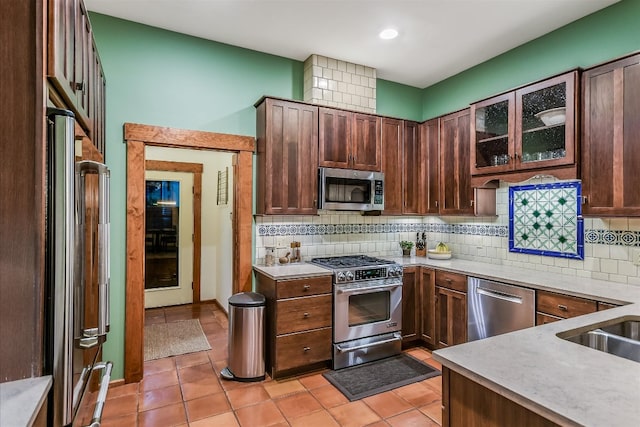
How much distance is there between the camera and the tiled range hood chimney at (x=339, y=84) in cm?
366

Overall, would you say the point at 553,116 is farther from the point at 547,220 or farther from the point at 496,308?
the point at 496,308

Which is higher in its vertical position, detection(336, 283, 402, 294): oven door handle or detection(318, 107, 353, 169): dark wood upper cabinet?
detection(318, 107, 353, 169): dark wood upper cabinet

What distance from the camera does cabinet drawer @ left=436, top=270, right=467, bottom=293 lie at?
3.28m

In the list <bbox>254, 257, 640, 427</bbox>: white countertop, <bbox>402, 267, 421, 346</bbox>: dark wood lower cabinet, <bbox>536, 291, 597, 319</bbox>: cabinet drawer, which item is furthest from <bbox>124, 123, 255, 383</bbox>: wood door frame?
<bbox>536, 291, 597, 319</bbox>: cabinet drawer

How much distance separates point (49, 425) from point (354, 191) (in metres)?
2.98

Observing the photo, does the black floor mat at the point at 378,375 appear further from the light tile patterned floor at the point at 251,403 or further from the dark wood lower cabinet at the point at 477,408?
the dark wood lower cabinet at the point at 477,408

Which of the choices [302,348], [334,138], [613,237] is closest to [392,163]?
[334,138]

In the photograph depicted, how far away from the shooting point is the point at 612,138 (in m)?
2.46

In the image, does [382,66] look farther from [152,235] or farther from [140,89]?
[152,235]

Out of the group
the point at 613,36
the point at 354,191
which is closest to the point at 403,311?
the point at 354,191

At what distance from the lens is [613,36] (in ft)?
9.05

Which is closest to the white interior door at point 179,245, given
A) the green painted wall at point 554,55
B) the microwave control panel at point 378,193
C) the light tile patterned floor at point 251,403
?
the light tile patterned floor at point 251,403

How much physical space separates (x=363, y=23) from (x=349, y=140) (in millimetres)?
1099

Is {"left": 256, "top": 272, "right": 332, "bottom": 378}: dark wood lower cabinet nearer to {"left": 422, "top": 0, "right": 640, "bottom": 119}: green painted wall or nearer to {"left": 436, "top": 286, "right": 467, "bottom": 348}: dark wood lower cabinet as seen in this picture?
{"left": 436, "top": 286, "right": 467, "bottom": 348}: dark wood lower cabinet
